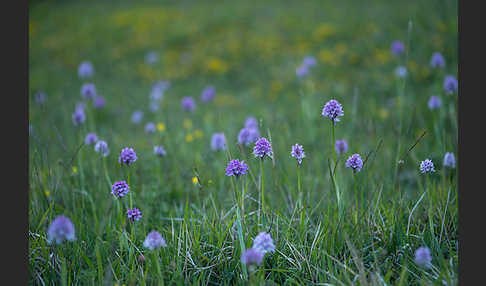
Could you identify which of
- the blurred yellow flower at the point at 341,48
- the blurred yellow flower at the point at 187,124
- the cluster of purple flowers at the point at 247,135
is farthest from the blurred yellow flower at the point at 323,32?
the cluster of purple flowers at the point at 247,135

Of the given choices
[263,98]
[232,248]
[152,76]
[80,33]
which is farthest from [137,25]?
[232,248]

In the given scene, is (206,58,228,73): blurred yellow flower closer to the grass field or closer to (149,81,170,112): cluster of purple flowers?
the grass field

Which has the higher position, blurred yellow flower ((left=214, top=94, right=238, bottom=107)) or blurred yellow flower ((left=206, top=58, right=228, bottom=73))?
blurred yellow flower ((left=206, top=58, right=228, bottom=73))

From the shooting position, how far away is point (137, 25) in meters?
9.41

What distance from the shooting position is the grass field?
1997mm

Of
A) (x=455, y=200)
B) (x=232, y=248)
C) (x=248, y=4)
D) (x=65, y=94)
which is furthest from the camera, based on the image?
(x=248, y=4)

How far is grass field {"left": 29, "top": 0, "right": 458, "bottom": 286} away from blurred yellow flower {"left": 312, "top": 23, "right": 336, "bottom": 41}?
5 cm

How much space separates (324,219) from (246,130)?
1004 mm

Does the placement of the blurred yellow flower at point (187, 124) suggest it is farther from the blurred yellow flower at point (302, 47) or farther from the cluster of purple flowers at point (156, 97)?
the blurred yellow flower at point (302, 47)

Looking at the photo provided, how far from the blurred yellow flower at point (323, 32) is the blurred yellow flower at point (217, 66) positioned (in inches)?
73.1

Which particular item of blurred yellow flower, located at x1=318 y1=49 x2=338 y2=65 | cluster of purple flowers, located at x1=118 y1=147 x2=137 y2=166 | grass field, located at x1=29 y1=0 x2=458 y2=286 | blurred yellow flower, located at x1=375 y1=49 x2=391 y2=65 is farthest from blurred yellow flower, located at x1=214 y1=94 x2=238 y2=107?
cluster of purple flowers, located at x1=118 y1=147 x2=137 y2=166

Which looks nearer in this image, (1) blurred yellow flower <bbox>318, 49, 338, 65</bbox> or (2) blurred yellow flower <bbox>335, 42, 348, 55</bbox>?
(1) blurred yellow flower <bbox>318, 49, 338, 65</bbox>

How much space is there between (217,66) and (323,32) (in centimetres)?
219

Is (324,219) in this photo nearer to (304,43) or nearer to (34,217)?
(34,217)
